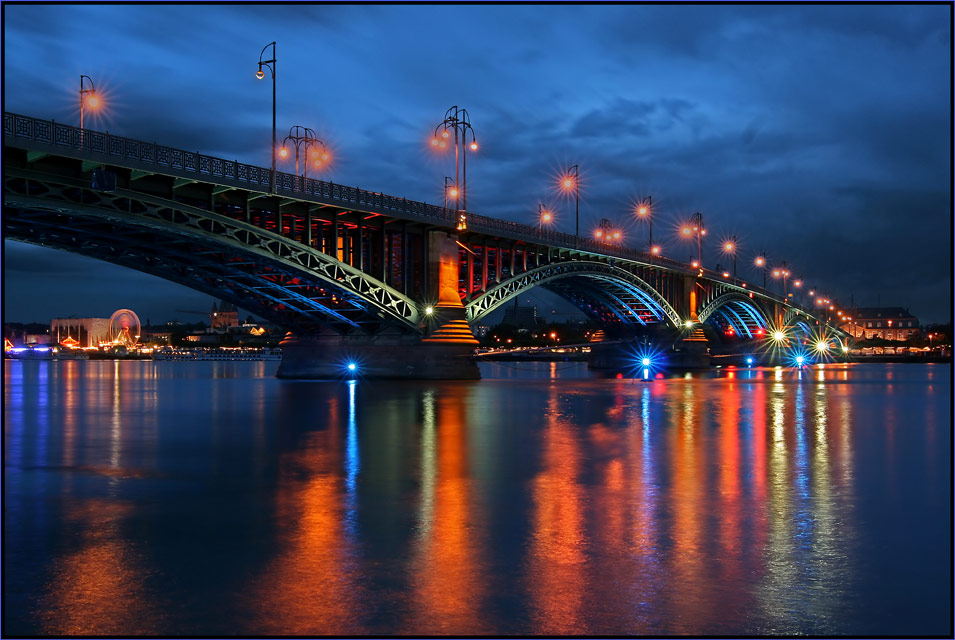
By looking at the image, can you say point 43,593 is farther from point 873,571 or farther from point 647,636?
point 873,571

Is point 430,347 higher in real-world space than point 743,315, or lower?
lower

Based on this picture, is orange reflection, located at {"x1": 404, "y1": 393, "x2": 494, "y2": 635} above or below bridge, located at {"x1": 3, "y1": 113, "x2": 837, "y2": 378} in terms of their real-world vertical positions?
below

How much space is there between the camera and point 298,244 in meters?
48.2

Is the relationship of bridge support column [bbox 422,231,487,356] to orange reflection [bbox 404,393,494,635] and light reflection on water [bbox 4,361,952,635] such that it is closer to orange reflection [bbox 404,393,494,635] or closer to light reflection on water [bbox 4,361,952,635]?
light reflection on water [bbox 4,361,952,635]

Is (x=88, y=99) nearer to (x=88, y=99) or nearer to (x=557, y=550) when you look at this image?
(x=88, y=99)

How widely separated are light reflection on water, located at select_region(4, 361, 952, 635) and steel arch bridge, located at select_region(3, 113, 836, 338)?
16708 mm

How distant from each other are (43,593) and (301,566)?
268 centimetres

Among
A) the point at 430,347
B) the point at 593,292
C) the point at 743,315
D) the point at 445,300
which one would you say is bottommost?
the point at 430,347


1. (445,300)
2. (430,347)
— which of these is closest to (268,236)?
(430,347)

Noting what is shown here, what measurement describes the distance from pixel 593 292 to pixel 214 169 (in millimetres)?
57038

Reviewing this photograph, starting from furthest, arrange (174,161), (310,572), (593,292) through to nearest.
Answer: (593,292)
(174,161)
(310,572)

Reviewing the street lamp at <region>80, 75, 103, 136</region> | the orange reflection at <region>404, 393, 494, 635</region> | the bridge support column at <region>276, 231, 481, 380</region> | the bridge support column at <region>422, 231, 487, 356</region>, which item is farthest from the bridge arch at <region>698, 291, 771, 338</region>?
the orange reflection at <region>404, 393, 494, 635</region>

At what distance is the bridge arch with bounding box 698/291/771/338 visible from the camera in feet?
426

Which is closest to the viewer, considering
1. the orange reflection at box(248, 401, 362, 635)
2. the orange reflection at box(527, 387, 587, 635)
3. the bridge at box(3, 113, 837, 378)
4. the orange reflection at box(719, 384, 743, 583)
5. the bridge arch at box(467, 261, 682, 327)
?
the orange reflection at box(248, 401, 362, 635)
